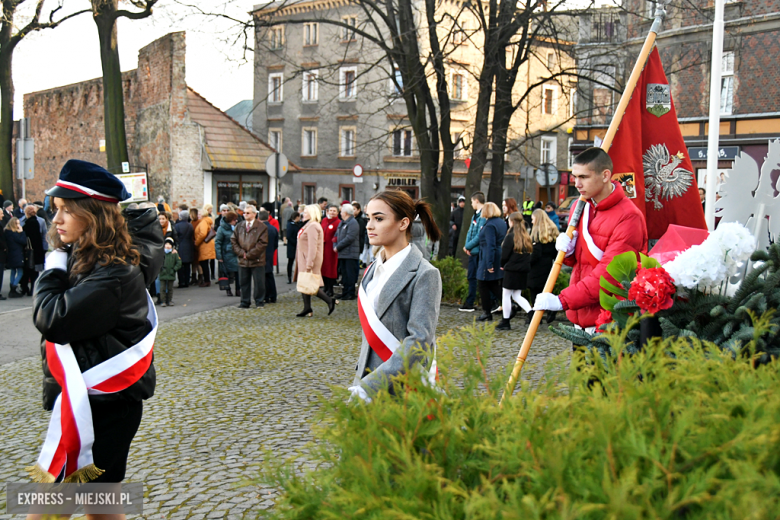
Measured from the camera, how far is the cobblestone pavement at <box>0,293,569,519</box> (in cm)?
459

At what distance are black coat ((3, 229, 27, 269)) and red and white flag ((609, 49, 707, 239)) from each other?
13.7 meters

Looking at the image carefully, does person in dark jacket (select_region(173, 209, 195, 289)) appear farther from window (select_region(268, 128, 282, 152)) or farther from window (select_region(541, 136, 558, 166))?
window (select_region(541, 136, 558, 166))

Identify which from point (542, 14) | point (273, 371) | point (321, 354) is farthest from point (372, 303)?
point (542, 14)

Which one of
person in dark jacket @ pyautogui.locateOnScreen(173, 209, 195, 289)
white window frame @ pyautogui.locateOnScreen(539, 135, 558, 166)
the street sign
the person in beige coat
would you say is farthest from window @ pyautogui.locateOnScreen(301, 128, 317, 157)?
the person in beige coat

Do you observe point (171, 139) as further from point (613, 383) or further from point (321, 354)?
point (613, 383)

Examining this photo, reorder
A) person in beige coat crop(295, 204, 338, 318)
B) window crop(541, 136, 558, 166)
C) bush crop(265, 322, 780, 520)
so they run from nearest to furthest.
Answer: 1. bush crop(265, 322, 780, 520)
2. person in beige coat crop(295, 204, 338, 318)
3. window crop(541, 136, 558, 166)

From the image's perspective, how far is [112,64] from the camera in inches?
924

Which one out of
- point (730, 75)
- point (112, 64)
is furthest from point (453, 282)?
point (730, 75)

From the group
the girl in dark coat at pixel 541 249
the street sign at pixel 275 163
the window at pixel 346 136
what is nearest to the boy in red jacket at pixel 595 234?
the girl in dark coat at pixel 541 249

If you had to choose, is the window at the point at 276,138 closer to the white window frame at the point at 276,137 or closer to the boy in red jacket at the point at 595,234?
the white window frame at the point at 276,137

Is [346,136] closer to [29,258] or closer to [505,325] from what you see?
[29,258]

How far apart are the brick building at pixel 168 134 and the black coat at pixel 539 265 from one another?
22.4m

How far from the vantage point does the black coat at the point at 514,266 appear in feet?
36.6

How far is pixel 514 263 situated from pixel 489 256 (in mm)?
653
